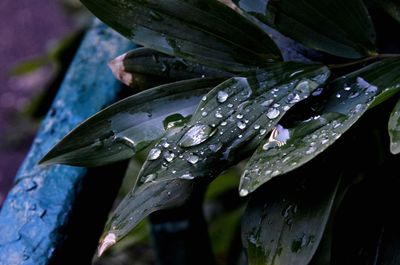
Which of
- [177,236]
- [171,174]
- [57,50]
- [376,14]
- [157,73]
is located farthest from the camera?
[57,50]

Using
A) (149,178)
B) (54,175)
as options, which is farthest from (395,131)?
(54,175)

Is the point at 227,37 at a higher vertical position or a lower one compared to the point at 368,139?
higher

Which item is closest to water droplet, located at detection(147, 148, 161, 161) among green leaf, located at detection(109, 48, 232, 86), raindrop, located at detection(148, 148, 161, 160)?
raindrop, located at detection(148, 148, 161, 160)

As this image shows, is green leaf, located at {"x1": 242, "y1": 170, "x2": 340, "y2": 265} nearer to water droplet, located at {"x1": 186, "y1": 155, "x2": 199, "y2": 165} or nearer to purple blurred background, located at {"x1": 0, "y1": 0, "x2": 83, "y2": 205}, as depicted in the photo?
water droplet, located at {"x1": 186, "y1": 155, "x2": 199, "y2": 165}

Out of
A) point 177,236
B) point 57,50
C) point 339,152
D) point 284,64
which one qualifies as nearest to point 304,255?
point 339,152

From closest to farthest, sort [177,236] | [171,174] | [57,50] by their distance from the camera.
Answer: [171,174] < [177,236] < [57,50]

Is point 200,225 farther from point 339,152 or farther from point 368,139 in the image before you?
point 339,152

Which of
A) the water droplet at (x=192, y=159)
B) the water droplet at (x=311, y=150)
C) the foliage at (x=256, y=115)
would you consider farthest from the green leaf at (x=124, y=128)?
the water droplet at (x=311, y=150)

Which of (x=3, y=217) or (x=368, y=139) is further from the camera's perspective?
(x=368, y=139)
